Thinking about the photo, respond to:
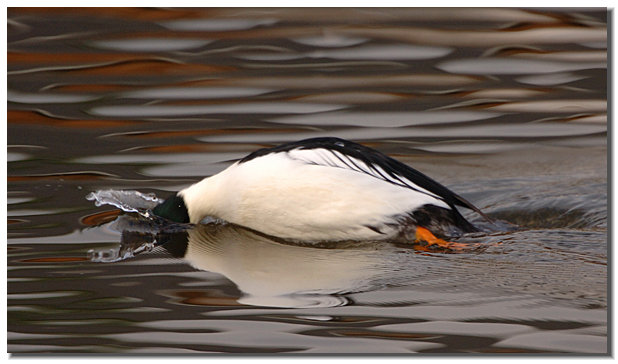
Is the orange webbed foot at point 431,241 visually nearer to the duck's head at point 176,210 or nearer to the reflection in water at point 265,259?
the reflection in water at point 265,259

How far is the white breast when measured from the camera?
17.8 feet

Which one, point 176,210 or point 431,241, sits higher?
point 176,210

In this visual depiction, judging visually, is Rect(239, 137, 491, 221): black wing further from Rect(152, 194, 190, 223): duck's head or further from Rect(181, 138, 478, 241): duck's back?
Rect(152, 194, 190, 223): duck's head

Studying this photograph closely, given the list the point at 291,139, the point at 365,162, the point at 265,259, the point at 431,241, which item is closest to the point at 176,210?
→ the point at 265,259

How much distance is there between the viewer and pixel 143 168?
6953 millimetres

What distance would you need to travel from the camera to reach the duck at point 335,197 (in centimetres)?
543

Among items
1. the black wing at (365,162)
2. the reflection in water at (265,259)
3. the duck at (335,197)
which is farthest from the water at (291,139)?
the black wing at (365,162)

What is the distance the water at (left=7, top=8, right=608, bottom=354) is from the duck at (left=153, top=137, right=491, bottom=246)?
126mm

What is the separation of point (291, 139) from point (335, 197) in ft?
7.03

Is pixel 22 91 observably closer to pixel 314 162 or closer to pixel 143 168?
pixel 143 168

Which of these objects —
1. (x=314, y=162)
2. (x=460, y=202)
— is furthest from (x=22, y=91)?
(x=460, y=202)

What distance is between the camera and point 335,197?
17.8 feet

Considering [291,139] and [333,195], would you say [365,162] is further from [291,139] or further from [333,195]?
[291,139]

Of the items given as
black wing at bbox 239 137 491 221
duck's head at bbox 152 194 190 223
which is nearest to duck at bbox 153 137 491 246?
black wing at bbox 239 137 491 221
